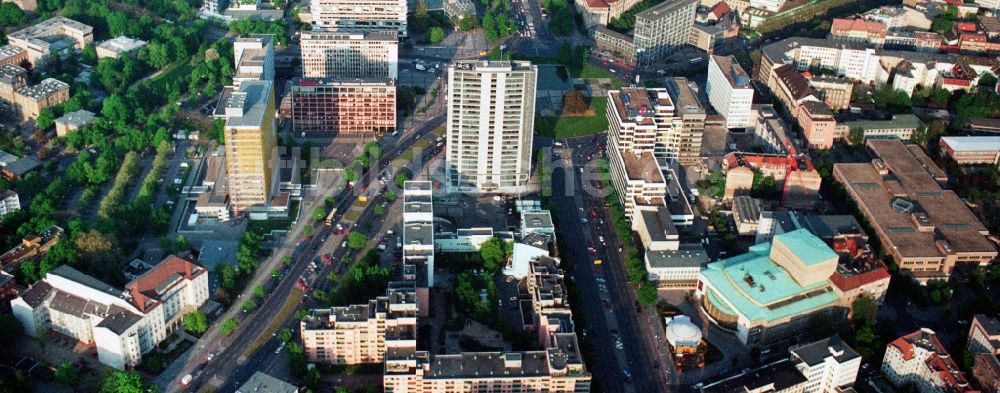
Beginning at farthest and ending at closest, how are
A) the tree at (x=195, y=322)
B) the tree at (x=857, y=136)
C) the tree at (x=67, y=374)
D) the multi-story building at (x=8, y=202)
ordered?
the tree at (x=857, y=136)
the multi-story building at (x=8, y=202)
the tree at (x=195, y=322)
the tree at (x=67, y=374)

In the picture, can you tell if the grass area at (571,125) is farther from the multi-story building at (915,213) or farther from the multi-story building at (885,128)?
the multi-story building at (915,213)

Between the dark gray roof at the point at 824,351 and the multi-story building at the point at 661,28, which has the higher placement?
the multi-story building at the point at 661,28

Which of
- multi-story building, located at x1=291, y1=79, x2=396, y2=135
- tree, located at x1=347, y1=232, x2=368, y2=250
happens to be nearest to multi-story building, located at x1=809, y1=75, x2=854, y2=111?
multi-story building, located at x1=291, y1=79, x2=396, y2=135

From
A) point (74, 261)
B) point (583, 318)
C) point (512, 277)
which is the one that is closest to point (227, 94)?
point (74, 261)

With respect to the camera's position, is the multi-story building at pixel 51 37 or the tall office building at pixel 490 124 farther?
the multi-story building at pixel 51 37

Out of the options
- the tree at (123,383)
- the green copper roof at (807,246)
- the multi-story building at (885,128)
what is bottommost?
the tree at (123,383)

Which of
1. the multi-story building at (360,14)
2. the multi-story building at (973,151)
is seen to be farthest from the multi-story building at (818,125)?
the multi-story building at (360,14)

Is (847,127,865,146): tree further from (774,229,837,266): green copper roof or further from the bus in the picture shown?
the bus
